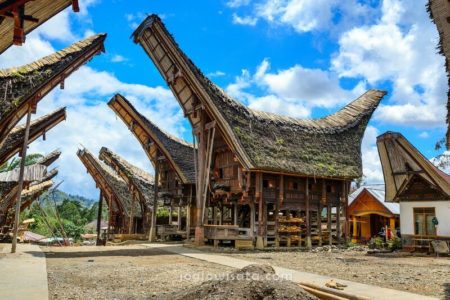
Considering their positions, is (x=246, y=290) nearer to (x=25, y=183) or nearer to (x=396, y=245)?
(x=396, y=245)

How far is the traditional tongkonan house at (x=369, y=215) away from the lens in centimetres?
2585

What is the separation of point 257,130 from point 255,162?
2627 millimetres

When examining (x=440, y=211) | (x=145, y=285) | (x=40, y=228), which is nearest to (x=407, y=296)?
(x=145, y=285)

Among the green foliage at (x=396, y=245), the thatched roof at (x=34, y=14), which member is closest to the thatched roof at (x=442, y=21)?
the thatched roof at (x=34, y=14)

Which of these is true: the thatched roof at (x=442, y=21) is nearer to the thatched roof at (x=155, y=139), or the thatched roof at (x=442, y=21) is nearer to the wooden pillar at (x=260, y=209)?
the wooden pillar at (x=260, y=209)

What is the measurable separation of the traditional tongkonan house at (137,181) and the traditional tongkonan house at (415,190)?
16.8 metres

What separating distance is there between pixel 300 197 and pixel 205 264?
31.7ft

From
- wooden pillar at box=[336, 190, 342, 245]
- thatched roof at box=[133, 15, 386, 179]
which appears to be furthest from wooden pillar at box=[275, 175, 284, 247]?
wooden pillar at box=[336, 190, 342, 245]

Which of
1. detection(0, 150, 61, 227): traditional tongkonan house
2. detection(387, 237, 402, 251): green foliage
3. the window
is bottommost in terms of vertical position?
detection(387, 237, 402, 251): green foliage

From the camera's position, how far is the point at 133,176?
1112 inches

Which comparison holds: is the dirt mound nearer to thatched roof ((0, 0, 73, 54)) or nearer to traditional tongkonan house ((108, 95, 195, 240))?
thatched roof ((0, 0, 73, 54))

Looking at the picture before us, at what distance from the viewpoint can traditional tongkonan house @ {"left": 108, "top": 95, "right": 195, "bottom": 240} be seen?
23609 mm

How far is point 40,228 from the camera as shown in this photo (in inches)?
1923

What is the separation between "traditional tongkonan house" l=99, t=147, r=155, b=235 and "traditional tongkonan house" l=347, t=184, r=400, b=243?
14.3 metres
